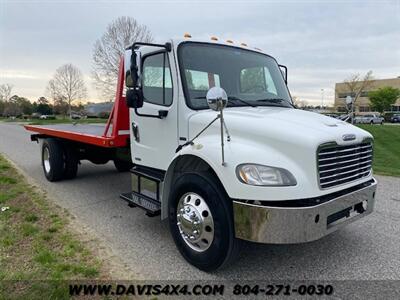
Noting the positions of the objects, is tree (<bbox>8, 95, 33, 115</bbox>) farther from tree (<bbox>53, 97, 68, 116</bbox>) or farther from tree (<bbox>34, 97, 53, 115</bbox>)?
Result: tree (<bbox>53, 97, 68, 116</bbox>)

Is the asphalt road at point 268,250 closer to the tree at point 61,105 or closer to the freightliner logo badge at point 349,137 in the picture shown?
the freightliner logo badge at point 349,137

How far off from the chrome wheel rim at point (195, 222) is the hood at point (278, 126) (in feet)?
2.49

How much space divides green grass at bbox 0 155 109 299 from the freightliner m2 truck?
926 mm

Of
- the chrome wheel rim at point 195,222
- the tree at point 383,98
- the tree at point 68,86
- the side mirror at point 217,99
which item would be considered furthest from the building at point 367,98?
the side mirror at point 217,99

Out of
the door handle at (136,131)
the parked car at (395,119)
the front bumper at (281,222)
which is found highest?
the door handle at (136,131)

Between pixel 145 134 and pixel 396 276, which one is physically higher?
pixel 145 134

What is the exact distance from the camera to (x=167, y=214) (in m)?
4.14

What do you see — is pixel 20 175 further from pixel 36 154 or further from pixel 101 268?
pixel 101 268

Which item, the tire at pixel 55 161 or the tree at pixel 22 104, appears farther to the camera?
the tree at pixel 22 104

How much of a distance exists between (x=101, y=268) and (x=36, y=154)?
388 inches

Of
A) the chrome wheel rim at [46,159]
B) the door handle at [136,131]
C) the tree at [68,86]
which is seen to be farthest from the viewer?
the tree at [68,86]

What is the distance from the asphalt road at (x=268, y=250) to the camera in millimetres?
3629

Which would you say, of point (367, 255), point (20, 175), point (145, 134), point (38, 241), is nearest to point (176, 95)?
point (145, 134)

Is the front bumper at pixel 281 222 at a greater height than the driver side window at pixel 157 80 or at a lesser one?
lesser
